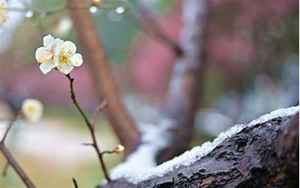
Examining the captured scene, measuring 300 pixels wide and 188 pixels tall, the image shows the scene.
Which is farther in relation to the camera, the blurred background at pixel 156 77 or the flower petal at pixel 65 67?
the blurred background at pixel 156 77

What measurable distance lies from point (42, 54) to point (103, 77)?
673 millimetres

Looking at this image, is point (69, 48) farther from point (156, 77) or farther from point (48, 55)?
point (156, 77)

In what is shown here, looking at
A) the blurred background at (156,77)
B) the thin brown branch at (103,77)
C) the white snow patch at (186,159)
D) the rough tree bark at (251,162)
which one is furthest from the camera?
the blurred background at (156,77)

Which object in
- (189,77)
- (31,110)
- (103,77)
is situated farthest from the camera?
(189,77)

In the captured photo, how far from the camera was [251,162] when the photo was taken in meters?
0.50

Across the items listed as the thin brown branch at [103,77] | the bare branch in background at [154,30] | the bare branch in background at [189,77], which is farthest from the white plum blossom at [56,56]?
the bare branch in background at [154,30]

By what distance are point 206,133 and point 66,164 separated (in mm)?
641

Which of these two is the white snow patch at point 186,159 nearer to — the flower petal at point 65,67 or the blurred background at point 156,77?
the flower petal at point 65,67

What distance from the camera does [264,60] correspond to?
243 cm

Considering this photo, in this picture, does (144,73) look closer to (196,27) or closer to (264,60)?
(264,60)

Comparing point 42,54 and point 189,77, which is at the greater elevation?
point 42,54

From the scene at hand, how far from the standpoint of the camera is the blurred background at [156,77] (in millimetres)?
2209

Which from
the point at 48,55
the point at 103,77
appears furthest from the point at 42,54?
the point at 103,77

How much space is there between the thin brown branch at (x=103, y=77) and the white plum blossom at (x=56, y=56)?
0.62 metres
